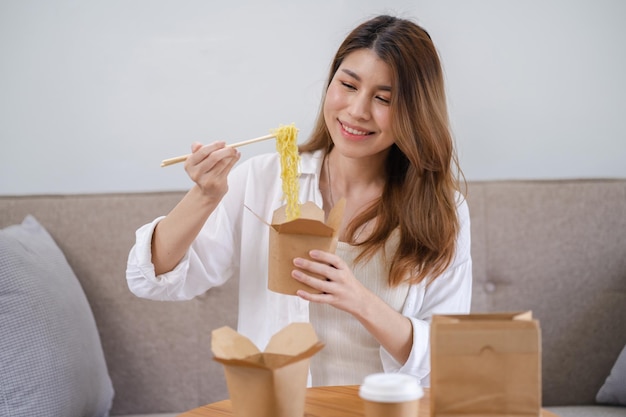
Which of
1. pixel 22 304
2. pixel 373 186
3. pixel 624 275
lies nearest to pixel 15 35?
pixel 22 304

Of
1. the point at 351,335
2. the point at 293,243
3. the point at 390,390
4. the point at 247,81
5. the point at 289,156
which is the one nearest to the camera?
the point at 390,390

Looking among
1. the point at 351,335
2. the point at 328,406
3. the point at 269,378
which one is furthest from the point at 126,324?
the point at 269,378

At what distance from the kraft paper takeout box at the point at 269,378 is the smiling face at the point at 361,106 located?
671 mm

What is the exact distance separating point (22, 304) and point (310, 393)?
92 centimetres

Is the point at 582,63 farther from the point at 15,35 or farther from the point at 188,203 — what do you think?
the point at 15,35

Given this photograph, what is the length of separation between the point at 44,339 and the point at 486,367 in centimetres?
131

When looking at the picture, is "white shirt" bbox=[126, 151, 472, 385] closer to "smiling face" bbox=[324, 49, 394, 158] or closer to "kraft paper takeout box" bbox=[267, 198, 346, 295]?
"smiling face" bbox=[324, 49, 394, 158]

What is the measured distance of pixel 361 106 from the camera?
1.81 m

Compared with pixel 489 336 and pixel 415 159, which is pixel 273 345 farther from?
pixel 415 159

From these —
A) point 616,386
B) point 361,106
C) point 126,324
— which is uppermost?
point 361,106

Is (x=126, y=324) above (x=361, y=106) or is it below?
below

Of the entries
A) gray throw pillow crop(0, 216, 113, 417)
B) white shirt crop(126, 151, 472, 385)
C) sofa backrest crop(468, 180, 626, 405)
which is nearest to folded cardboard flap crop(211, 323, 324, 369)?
white shirt crop(126, 151, 472, 385)

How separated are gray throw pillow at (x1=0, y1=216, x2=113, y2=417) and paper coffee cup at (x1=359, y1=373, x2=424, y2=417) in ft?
3.75

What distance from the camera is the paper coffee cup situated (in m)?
1.11
